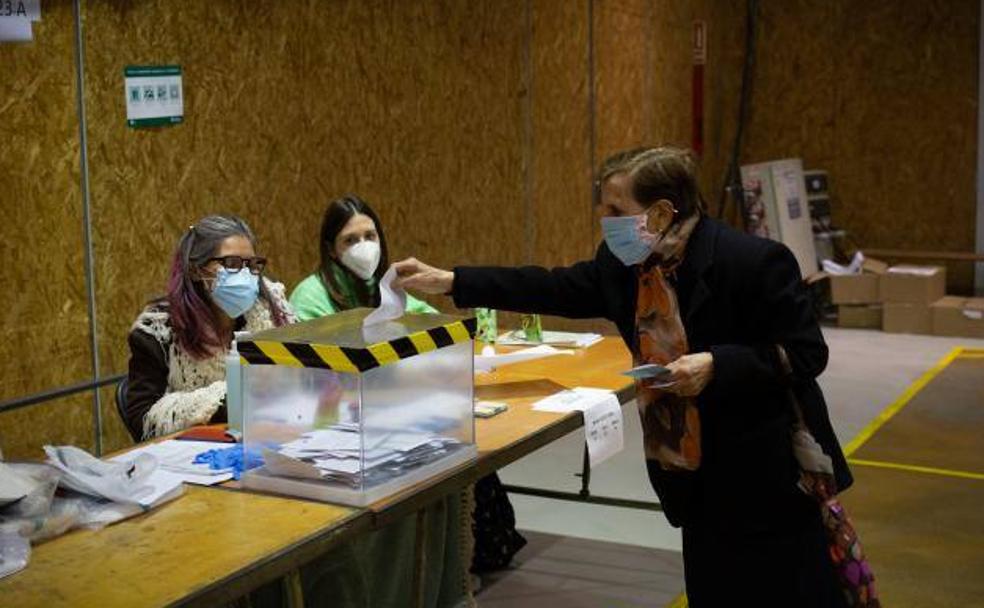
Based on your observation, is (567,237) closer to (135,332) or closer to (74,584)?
(135,332)

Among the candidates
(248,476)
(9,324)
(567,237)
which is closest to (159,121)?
(9,324)

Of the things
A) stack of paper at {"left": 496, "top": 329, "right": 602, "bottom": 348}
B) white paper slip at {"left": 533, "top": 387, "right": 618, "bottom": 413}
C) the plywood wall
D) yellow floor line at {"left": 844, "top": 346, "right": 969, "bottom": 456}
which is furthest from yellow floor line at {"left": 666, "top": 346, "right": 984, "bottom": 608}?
the plywood wall

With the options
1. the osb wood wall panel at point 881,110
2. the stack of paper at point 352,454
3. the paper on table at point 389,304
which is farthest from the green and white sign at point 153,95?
the osb wood wall panel at point 881,110

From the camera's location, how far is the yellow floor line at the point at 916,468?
586 cm

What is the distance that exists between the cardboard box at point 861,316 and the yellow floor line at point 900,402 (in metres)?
0.91

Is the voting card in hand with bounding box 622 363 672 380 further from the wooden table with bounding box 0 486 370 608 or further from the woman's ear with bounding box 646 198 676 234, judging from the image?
the wooden table with bounding box 0 486 370 608

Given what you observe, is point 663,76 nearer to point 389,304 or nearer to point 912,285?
point 912,285

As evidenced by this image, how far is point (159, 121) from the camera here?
4816 mm

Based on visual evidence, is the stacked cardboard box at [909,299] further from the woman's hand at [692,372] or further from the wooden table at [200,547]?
the woman's hand at [692,372]

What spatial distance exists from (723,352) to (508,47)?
4955 millimetres

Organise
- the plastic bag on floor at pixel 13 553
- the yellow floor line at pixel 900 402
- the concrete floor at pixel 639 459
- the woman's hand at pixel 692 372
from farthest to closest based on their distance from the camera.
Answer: the yellow floor line at pixel 900 402 < the concrete floor at pixel 639 459 < the woman's hand at pixel 692 372 < the plastic bag on floor at pixel 13 553

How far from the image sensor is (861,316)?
9844mm

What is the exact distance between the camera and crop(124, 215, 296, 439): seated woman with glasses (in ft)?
11.8

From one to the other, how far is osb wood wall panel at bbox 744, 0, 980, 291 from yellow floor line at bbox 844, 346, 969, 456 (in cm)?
233
